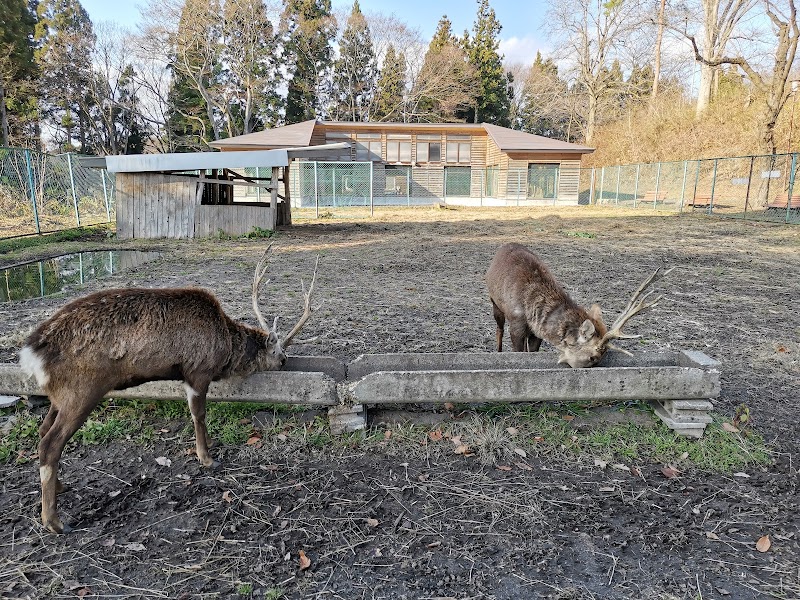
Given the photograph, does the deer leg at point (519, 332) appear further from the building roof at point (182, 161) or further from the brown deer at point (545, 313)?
the building roof at point (182, 161)

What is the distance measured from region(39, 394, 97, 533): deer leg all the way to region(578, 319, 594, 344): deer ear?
347 cm

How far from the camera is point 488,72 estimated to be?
54312 mm

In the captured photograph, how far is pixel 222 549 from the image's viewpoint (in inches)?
110

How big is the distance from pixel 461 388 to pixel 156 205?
587 inches

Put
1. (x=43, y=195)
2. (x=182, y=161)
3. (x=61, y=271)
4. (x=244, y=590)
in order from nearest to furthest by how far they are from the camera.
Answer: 1. (x=244, y=590)
2. (x=61, y=271)
3. (x=182, y=161)
4. (x=43, y=195)

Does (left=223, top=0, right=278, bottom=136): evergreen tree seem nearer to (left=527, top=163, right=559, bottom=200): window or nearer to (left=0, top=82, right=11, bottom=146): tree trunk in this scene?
(left=0, top=82, right=11, bottom=146): tree trunk

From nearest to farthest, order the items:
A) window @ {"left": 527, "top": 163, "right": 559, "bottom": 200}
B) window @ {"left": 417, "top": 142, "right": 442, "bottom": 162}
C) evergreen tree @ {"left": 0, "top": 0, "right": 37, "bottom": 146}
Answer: evergreen tree @ {"left": 0, "top": 0, "right": 37, "bottom": 146} < window @ {"left": 527, "top": 163, "right": 559, "bottom": 200} < window @ {"left": 417, "top": 142, "right": 442, "bottom": 162}

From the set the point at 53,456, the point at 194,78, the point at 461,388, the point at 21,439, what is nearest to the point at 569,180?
the point at 194,78

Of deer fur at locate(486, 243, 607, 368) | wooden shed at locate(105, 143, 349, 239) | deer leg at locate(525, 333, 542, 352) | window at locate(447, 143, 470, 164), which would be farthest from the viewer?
window at locate(447, 143, 470, 164)

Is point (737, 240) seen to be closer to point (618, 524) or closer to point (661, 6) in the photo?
point (618, 524)

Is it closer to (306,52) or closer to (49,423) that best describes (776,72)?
(49,423)

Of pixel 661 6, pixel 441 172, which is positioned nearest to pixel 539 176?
pixel 441 172

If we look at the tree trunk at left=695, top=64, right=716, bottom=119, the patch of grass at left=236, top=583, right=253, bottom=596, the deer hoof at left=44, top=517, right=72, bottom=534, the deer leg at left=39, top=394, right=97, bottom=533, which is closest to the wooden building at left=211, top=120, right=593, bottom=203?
the tree trunk at left=695, top=64, right=716, bottom=119

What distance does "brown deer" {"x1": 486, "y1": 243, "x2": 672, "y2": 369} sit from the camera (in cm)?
416
